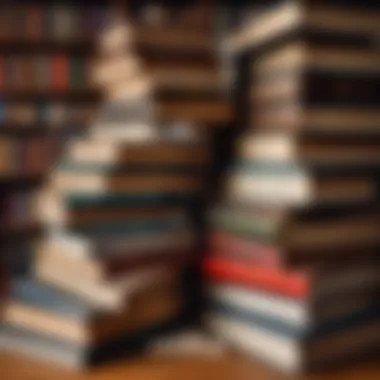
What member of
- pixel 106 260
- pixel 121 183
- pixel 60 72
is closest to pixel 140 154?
pixel 121 183

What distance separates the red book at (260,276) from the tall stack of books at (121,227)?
0.06 m

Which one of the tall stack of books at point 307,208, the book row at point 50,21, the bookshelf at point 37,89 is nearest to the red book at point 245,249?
the tall stack of books at point 307,208

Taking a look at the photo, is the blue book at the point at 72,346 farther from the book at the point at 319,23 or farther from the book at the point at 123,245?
the book at the point at 319,23

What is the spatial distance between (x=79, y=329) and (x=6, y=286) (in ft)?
1.16

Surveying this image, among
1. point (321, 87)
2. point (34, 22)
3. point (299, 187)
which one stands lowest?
point (299, 187)

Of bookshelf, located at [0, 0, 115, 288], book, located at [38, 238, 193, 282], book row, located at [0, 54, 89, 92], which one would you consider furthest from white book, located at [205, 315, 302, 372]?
book row, located at [0, 54, 89, 92]

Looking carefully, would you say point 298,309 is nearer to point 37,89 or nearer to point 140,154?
point 140,154

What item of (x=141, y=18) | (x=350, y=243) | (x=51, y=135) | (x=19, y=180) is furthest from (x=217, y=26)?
(x=350, y=243)

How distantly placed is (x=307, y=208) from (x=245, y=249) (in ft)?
0.34

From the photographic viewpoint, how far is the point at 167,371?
2.52 feet

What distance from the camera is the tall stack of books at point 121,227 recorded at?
809mm

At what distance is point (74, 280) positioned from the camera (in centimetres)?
87

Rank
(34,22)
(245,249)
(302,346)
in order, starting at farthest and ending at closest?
(34,22), (245,249), (302,346)

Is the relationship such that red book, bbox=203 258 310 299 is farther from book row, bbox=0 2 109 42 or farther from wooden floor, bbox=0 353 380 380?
book row, bbox=0 2 109 42
